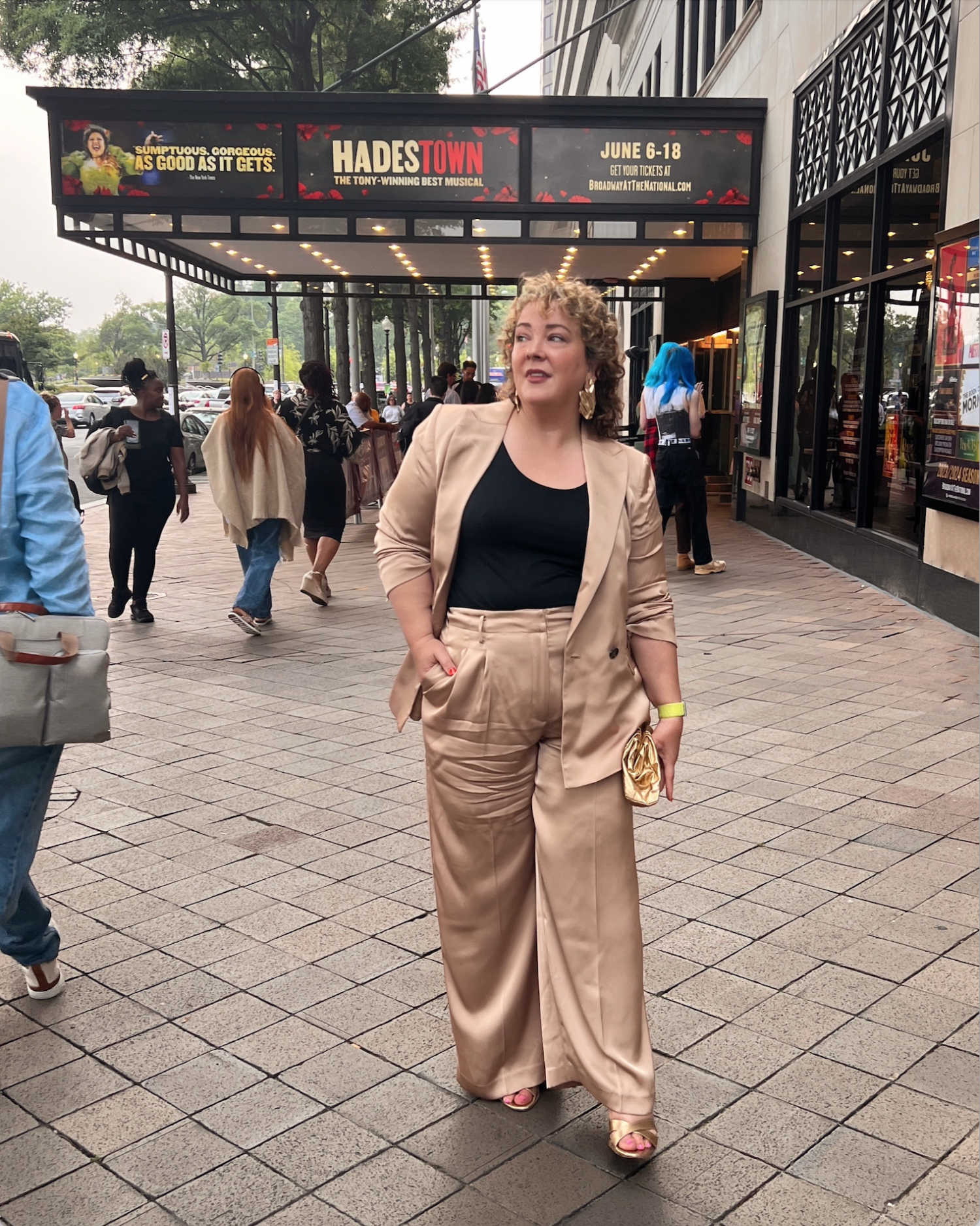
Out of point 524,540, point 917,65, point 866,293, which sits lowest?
point 524,540

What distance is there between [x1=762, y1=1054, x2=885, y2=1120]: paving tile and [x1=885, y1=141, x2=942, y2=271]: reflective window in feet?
24.8

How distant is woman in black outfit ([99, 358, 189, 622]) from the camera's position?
8.99 m

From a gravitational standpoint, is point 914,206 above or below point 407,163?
below

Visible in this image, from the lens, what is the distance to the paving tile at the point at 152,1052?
10.2 ft

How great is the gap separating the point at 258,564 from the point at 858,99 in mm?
7051

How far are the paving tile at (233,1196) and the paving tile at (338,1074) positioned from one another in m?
0.30

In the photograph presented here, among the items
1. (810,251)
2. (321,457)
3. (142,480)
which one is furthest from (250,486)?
(810,251)

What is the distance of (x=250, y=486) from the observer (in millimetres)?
8703

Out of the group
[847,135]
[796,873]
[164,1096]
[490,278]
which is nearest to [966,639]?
[796,873]

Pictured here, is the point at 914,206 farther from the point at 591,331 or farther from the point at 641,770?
the point at 641,770

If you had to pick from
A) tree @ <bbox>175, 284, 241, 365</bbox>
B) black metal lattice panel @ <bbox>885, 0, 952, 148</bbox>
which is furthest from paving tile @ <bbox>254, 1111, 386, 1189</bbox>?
tree @ <bbox>175, 284, 241, 365</bbox>

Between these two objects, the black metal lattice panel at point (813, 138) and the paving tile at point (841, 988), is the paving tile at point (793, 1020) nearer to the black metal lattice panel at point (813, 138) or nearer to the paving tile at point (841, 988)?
the paving tile at point (841, 988)

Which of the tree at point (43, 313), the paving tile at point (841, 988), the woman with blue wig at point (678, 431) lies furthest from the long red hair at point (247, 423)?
the tree at point (43, 313)

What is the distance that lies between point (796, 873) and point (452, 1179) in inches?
80.0
